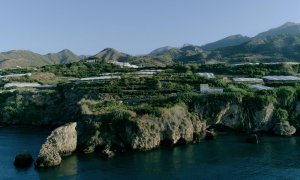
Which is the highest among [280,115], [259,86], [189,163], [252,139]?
[259,86]

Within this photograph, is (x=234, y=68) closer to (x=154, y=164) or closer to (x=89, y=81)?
(x=89, y=81)

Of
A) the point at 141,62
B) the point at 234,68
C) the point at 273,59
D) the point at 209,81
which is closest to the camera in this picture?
the point at 209,81

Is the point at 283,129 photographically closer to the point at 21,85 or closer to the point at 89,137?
the point at 89,137

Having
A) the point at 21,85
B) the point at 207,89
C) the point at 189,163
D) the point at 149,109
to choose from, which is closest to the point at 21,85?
the point at 21,85

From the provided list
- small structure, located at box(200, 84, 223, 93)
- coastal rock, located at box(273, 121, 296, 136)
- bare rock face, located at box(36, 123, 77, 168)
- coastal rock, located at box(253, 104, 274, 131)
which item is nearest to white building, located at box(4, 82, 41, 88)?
small structure, located at box(200, 84, 223, 93)

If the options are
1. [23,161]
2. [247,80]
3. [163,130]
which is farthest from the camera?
[247,80]

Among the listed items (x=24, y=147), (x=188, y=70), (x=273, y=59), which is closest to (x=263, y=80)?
(x=188, y=70)

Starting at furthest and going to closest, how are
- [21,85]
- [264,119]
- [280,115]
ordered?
[21,85] → [280,115] → [264,119]
